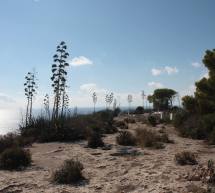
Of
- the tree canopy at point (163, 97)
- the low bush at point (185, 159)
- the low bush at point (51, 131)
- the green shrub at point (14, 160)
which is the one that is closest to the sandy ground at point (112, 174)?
the low bush at point (185, 159)

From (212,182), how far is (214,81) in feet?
42.9

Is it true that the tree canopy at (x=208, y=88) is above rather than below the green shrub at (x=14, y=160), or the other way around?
above

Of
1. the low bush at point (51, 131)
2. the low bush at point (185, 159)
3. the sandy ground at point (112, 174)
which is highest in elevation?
the low bush at point (51, 131)

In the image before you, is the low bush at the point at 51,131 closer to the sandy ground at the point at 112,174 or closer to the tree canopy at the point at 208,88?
the sandy ground at the point at 112,174

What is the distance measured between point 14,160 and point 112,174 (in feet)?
11.4

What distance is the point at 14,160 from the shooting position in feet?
38.7

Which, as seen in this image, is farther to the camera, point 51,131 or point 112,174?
point 51,131

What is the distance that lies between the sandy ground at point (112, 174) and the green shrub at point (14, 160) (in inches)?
12.9

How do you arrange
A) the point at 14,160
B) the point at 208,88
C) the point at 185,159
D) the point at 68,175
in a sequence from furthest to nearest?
the point at 208,88
the point at 14,160
the point at 185,159
the point at 68,175

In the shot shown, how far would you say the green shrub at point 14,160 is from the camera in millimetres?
11617

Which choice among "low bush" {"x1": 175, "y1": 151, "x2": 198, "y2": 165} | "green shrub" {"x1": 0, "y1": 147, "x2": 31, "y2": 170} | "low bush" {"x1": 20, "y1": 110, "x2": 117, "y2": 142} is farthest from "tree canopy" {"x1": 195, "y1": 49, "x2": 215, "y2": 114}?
"green shrub" {"x1": 0, "y1": 147, "x2": 31, "y2": 170}

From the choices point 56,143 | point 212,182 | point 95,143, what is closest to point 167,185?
point 212,182

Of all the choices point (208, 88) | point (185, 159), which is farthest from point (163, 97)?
point (185, 159)

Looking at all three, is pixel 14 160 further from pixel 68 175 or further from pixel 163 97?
pixel 163 97
